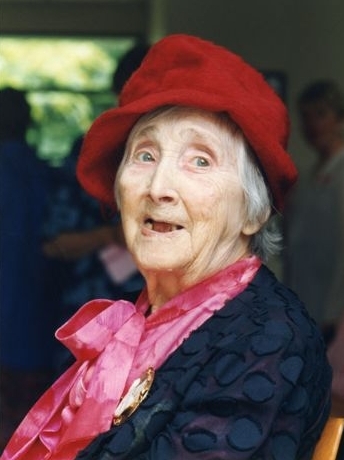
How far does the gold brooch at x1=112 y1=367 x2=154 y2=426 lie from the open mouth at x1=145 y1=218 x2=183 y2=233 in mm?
316

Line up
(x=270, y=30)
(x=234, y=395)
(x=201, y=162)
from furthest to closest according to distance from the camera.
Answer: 1. (x=270, y=30)
2. (x=201, y=162)
3. (x=234, y=395)

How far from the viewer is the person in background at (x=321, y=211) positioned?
604 centimetres

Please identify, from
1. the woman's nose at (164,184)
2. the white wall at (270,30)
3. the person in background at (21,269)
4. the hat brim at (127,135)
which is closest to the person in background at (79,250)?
the person in background at (21,269)

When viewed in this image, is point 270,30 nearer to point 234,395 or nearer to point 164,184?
point 164,184

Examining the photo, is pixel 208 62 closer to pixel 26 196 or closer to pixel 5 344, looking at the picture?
Result: pixel 26 196

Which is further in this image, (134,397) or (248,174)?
(248,174)

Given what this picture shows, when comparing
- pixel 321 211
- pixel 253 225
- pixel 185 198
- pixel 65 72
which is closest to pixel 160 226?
pixel 185 198

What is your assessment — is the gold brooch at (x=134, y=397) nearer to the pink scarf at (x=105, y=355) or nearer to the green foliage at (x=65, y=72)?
the pink scarf at (x=105, y=355)

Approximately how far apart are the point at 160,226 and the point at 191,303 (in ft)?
0.61

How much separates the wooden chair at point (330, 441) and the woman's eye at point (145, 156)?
28.4 inches

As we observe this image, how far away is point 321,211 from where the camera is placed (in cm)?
613

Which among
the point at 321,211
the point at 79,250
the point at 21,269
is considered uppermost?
the point at 321,211

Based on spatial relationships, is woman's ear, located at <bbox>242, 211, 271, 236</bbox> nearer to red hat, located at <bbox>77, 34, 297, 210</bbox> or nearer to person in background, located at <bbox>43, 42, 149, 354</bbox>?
red hat, located at <bbox>77, 34, 297, 210</bbox>

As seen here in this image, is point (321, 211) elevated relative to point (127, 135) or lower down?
lower down
